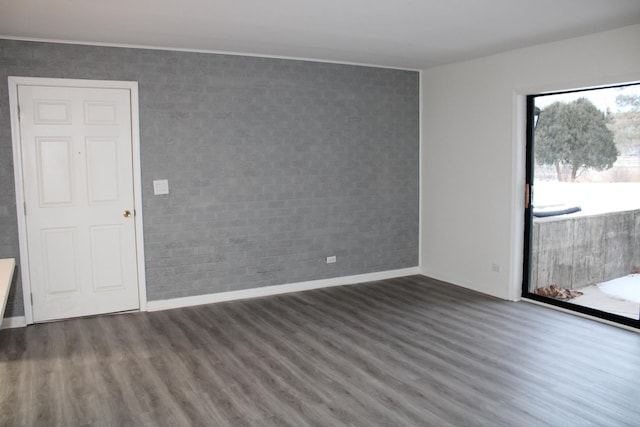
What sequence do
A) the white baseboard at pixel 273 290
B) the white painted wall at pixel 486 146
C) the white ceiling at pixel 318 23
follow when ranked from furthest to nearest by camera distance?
the white baseboard at pixel 273 290
the white painted wall at pixel 486 146
the white ceiling at pixel 318 23

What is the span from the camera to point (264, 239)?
5.64 metres

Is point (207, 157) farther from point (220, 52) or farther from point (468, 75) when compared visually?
point (468, 75)

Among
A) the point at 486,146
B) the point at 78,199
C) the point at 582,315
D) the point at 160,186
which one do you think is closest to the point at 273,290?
the point at 160,186

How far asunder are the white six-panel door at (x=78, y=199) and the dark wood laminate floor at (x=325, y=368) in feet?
0.96

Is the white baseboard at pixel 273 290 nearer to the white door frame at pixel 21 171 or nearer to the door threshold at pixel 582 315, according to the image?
the white door frame at pixel 21 171

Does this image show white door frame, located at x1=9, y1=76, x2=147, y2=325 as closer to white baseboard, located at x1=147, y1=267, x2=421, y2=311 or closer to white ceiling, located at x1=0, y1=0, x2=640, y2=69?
white baseboard, located at x1=147, y1=267, x2=421, y2=311

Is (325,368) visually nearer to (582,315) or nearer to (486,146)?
(582,315)

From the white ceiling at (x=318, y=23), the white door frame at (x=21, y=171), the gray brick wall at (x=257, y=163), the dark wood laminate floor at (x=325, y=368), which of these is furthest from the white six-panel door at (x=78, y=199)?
the white ceiling at (x=318, y=23)

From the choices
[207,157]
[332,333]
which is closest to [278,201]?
[207,157]

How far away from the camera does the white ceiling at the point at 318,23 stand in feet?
11.6

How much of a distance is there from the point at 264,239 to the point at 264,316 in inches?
39.2

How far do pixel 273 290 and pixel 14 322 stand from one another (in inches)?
98.4

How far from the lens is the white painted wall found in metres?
4.60

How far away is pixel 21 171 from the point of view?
15.0 feet
